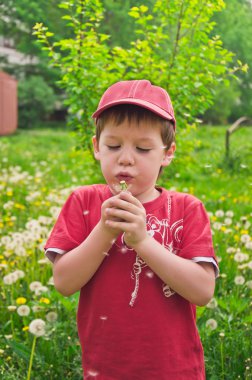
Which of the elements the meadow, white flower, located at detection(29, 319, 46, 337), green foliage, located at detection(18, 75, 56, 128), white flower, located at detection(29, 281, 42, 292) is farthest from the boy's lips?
green foliage, located at detection(18, 75, 56, 128)

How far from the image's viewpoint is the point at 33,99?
24.2m

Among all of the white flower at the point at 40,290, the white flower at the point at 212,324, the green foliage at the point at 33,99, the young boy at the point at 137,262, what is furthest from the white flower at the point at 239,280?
the green foliage at the point at 33,99

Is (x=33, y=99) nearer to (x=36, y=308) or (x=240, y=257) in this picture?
(x=240, y=257)

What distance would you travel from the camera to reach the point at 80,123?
3869 millimetres

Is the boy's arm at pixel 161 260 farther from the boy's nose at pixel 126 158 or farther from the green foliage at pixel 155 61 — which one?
the green foliage at pixel 155 61

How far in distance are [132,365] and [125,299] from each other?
0.18 m

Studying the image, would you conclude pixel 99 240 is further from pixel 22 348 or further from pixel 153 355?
pixel 22 348

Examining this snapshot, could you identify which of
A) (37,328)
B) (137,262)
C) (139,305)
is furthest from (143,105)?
(37,328)

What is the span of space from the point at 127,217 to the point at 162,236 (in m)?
0.23

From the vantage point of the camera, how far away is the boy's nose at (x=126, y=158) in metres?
1.49

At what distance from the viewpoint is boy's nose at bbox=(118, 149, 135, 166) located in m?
1.49

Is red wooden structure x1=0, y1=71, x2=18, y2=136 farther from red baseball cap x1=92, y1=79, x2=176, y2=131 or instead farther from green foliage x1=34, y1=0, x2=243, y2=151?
red baseball cap x1=92, y1=79, x2=176, y2=131

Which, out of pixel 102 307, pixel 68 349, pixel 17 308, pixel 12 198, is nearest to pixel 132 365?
pixel 102 307

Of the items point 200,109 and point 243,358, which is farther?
point 200,109
